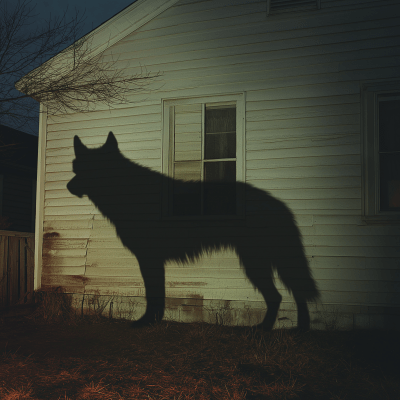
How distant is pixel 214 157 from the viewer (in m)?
6.91

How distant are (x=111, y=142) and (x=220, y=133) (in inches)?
75.9

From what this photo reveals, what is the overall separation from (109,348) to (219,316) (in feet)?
6.23

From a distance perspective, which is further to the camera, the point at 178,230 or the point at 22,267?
the point at 22,267

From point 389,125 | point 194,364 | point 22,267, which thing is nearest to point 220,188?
point 389,125

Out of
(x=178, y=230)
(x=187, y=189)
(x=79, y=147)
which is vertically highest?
(x=79, y=147)

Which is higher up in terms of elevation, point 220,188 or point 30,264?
point 220,188

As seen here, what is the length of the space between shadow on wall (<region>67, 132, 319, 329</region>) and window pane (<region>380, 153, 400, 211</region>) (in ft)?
4.37

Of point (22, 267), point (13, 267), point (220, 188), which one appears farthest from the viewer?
point (22, 267)

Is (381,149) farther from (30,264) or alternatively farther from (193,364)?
(30,264)

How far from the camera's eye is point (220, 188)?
682cm

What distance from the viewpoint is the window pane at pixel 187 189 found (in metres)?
6.91

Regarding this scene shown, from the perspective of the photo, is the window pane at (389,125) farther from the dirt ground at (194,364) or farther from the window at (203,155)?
the dirt ground at (194,364)

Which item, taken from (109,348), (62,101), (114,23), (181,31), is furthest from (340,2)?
(109,348)

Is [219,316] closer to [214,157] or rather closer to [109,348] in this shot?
[109,348]
